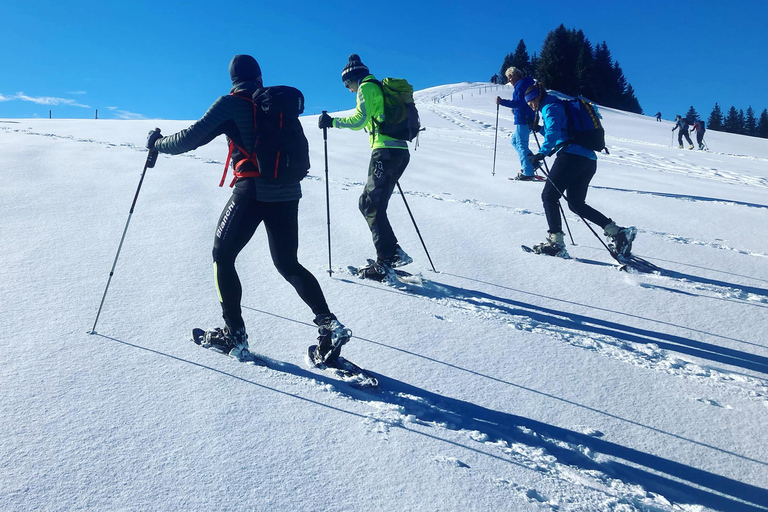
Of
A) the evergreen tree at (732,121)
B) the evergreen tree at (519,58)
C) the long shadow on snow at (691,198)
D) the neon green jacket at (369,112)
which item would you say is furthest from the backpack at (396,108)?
the evergreen tree at (732,121)

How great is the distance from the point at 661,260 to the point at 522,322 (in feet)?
8.35

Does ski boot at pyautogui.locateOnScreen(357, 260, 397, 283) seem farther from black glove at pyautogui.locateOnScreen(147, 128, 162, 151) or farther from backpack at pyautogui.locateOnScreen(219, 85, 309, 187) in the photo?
black glove at pyautogui.locateOnScreen(147, 128, 162, 151)

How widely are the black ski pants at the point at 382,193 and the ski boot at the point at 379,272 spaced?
8cm

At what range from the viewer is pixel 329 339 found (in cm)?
281

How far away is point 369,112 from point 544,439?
2.85 m

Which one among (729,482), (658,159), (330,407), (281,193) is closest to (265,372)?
(330,407)

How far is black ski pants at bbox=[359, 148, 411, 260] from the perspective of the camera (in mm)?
4328

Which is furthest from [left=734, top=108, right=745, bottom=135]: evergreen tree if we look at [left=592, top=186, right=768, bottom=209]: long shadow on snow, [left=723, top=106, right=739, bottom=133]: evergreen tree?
[left=592, top=186, right=768, bottom=209]: long shadow on snow

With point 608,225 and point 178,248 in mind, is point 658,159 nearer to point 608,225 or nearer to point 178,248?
point 608,225

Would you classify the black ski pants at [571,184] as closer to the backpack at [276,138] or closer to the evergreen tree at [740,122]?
the backpack at [276,138]

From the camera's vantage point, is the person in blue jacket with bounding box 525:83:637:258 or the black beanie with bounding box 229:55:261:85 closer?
the black beanie with bounding box 229:55:261:85

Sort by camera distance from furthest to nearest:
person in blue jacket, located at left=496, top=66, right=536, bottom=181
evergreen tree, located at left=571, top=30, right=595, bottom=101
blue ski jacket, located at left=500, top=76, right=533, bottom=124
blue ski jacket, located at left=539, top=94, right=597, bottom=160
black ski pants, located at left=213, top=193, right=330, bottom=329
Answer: evergreen tree, located at left=571, top=30, right=595, bottom=101
blue ski jacket, located at left=500, top=76, right=533, bottom=124
person in blue jacket, located at left=496, top=66, right=536, bottom=181
blue ski jacket, located at left=539, top=94, right=597, bottom=160
black ski pants, located at left=213, top=193, right=330, bottom=329

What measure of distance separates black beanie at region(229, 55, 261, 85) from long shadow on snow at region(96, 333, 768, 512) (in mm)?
1607

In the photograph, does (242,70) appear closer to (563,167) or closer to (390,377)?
(390,377)
